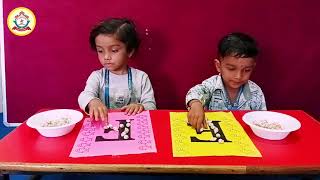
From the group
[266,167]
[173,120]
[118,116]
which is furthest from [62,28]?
[266,167]

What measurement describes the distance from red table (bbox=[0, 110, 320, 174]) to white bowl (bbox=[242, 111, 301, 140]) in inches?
1.0

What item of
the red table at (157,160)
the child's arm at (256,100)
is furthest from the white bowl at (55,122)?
the child's arm at (256,100)

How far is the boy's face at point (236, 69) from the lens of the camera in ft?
4.80

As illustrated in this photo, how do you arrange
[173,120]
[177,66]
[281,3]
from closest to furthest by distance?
[173,120]
[281,3]
[177,66]

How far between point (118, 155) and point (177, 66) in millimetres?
1184

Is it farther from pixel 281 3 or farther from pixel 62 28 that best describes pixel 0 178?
pixel 281 3

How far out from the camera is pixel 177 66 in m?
1.99

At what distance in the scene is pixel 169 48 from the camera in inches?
77.2

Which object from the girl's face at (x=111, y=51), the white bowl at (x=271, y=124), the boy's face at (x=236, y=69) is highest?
the girl's face at (x=111, y=51)

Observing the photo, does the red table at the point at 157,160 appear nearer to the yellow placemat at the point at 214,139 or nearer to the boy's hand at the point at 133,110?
the yellow placemat at the point at 214,139

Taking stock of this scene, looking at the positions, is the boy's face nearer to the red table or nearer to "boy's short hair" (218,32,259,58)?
"boy's short hair" (218,32,259,58)

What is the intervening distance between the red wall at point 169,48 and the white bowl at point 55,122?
89cm

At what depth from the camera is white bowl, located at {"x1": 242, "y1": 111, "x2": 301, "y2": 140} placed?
3.19 ft

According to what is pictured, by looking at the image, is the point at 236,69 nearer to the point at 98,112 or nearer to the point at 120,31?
the point at 120,31
